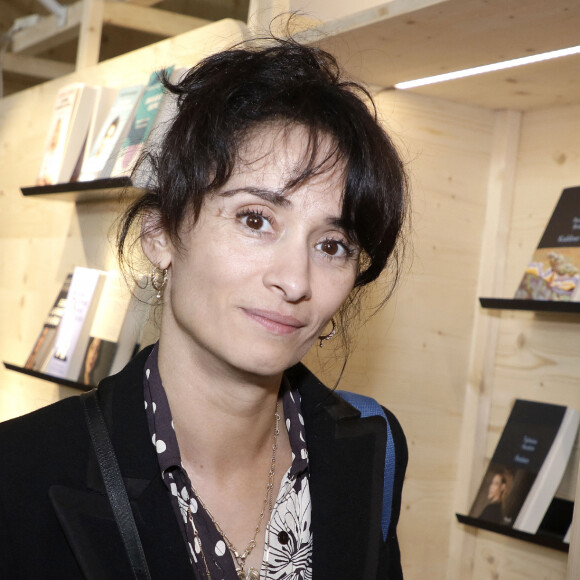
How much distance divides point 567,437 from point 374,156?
3.85 feet

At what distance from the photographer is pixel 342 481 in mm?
1603

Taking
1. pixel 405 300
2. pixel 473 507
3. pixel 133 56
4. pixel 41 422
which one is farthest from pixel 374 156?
pixel 133 56

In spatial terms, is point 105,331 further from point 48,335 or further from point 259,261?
point 259,261

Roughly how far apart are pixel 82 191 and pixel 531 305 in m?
1.45

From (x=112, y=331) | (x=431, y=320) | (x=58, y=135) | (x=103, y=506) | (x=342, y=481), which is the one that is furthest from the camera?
(x=58, y=135)

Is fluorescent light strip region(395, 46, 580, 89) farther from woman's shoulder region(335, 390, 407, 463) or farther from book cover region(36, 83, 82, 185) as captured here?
book cover region(36, 83, 82, 185)

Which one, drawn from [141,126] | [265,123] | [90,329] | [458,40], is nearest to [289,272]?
[265,123]

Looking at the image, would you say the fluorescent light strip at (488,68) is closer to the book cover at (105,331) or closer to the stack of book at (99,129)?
the stack of book at (99,129)

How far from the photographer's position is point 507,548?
2.40 meters

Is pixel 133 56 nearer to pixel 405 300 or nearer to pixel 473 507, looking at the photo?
pixel 405 300

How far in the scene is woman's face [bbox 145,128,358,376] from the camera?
4.36 feet

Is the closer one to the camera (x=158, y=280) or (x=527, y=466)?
(x=158, y=280)

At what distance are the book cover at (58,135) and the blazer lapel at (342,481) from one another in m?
1.51

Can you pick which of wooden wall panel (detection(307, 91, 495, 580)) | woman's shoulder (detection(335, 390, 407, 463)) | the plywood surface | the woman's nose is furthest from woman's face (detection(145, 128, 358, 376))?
wooden wall panel (detection(307, 91, 495, 580))
